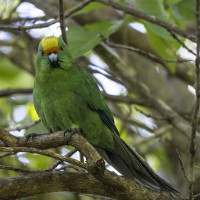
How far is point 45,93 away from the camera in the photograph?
3.82 meters

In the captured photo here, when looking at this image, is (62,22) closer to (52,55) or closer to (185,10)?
(52,55)

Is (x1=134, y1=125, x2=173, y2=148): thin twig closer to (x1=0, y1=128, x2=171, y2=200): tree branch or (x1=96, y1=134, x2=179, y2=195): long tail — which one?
(x1=96, y1=134, x2=179, y2=195): long tail

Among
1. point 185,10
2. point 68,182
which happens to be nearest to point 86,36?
point 185,10

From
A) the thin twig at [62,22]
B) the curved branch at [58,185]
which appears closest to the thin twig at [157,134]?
the thin twig at [62,22]

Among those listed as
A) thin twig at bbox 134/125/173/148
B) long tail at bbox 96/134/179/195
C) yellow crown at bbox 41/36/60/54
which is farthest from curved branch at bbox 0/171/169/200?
thin twig at bbox 134/125/173/148

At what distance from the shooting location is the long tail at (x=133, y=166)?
3.43 meters

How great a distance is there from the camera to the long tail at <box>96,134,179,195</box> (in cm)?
343

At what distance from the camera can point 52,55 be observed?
381 centimetres

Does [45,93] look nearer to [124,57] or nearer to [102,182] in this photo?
[102,182]

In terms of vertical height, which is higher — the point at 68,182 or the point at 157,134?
the point at 157,134

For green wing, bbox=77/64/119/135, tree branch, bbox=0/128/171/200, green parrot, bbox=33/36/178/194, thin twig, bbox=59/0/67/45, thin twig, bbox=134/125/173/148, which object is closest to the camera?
tree branch, bbox=0/128/171/200

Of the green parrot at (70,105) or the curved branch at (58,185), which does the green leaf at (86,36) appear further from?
the curved branch at (58,185)

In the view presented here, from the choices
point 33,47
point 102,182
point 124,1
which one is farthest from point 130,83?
point 102,182

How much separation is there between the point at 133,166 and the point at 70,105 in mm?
801
